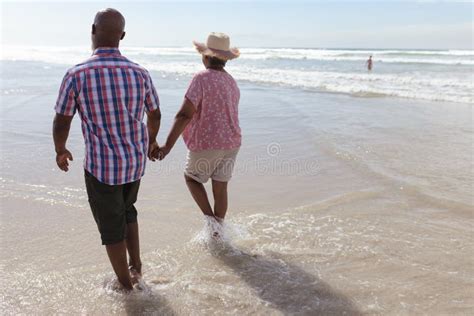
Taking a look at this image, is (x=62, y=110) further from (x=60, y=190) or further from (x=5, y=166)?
(x=5, y=166)

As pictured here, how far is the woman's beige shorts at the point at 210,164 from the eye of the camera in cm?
361

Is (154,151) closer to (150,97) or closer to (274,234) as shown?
(150,97)

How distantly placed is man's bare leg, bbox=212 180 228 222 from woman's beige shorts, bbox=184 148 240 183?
5 cm

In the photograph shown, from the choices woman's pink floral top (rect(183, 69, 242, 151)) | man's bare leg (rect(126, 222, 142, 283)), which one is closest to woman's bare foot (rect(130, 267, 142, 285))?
man's bare leg (rect(126, 222, 142, 283))

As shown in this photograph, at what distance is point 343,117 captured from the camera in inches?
383

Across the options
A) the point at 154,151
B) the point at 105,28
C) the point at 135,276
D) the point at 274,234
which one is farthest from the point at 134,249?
the point at 105,28

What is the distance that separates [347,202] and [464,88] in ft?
42.1

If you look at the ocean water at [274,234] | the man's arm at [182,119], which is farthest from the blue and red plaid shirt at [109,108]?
the ocean water at [274,234]

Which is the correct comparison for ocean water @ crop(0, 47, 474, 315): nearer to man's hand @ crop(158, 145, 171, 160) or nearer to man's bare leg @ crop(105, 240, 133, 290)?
man's bare leg @ crop(105, 240, 133, 290)

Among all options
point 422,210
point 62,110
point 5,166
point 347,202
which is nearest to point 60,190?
point 5,166

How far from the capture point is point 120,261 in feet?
9.39

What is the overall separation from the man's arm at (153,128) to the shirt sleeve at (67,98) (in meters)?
0.50

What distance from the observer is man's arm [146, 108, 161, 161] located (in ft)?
9.23

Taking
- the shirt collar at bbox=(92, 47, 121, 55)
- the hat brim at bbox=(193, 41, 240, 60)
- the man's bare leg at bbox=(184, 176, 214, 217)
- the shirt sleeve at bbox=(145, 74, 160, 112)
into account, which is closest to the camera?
the shirt collar at bbox=(92, 47, 121, 55)
